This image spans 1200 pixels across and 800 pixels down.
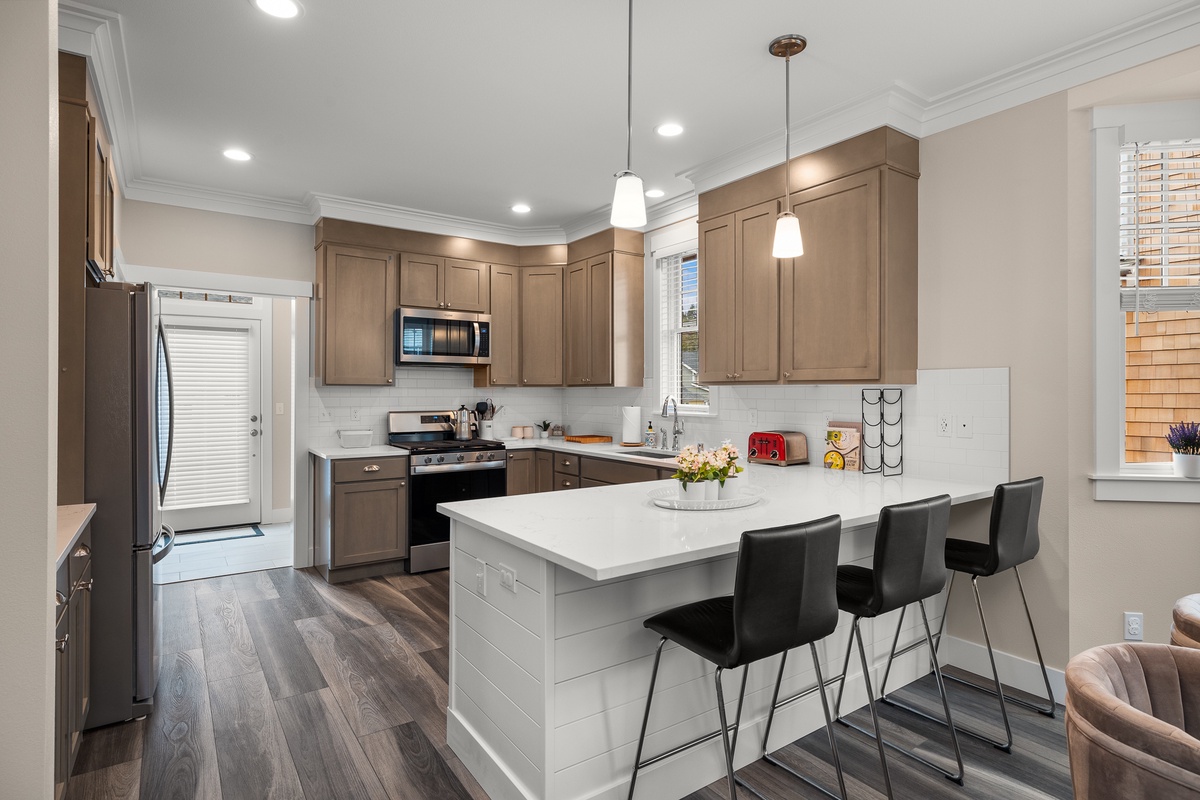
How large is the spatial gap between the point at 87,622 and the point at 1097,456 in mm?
4007

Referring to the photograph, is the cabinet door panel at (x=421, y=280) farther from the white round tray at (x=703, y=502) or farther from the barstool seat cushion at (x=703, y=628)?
the barstool seat cushion at (x=703, y=628)

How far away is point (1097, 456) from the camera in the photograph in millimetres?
2711

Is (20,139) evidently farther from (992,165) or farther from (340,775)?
(992,165)

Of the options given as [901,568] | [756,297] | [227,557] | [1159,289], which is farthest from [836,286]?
[227,557]

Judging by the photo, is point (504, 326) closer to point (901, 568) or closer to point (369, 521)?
point (369, 521)

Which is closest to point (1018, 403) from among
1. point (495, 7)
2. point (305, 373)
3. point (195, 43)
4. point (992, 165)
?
point (992, 165)

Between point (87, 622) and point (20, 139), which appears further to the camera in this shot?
point (87, 622)

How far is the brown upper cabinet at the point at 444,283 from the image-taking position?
16.7ft

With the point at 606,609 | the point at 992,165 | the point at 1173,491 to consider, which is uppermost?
the point at 992,165

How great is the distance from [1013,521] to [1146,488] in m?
0.63

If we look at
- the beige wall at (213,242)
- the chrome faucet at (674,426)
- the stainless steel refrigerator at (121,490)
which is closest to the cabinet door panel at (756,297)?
the chrome faucet at (674,426)

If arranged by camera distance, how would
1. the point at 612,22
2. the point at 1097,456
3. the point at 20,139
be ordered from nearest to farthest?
1. the point at 20,139
2. the point at 612,22
3. the point at 1097,456

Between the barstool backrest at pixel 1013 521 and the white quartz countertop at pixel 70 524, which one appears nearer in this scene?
the white quartz countertop at pixel 70 524

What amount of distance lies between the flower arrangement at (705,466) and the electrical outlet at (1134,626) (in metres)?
1.75
